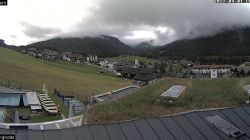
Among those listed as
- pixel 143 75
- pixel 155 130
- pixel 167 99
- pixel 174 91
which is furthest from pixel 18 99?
pixel 143 75

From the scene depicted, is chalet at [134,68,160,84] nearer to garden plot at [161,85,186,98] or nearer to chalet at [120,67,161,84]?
chalet at [120,67,161,84]

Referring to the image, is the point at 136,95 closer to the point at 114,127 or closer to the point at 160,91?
the point at 160,91

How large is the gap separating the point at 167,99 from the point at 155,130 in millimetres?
4501

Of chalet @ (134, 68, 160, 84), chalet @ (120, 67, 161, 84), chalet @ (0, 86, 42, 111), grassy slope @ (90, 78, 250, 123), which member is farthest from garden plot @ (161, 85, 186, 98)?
chalet @ (134, 68, 160, 84)

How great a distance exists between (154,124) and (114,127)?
2.31 metres

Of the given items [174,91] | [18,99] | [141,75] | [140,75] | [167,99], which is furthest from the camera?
[140,75]

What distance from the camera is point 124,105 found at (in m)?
25.3

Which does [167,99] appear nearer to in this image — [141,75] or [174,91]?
[174,91]

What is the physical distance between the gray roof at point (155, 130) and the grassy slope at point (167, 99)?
108 cm

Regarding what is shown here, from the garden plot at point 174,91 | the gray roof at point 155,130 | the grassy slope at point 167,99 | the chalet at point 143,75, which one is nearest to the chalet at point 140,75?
the chalet at point 143,75

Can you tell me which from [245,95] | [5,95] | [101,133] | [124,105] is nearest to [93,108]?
[124,105]

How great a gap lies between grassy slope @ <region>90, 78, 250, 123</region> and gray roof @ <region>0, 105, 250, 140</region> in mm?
1079

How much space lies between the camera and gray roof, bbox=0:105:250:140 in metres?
20.4

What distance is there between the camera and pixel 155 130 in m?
21.6
